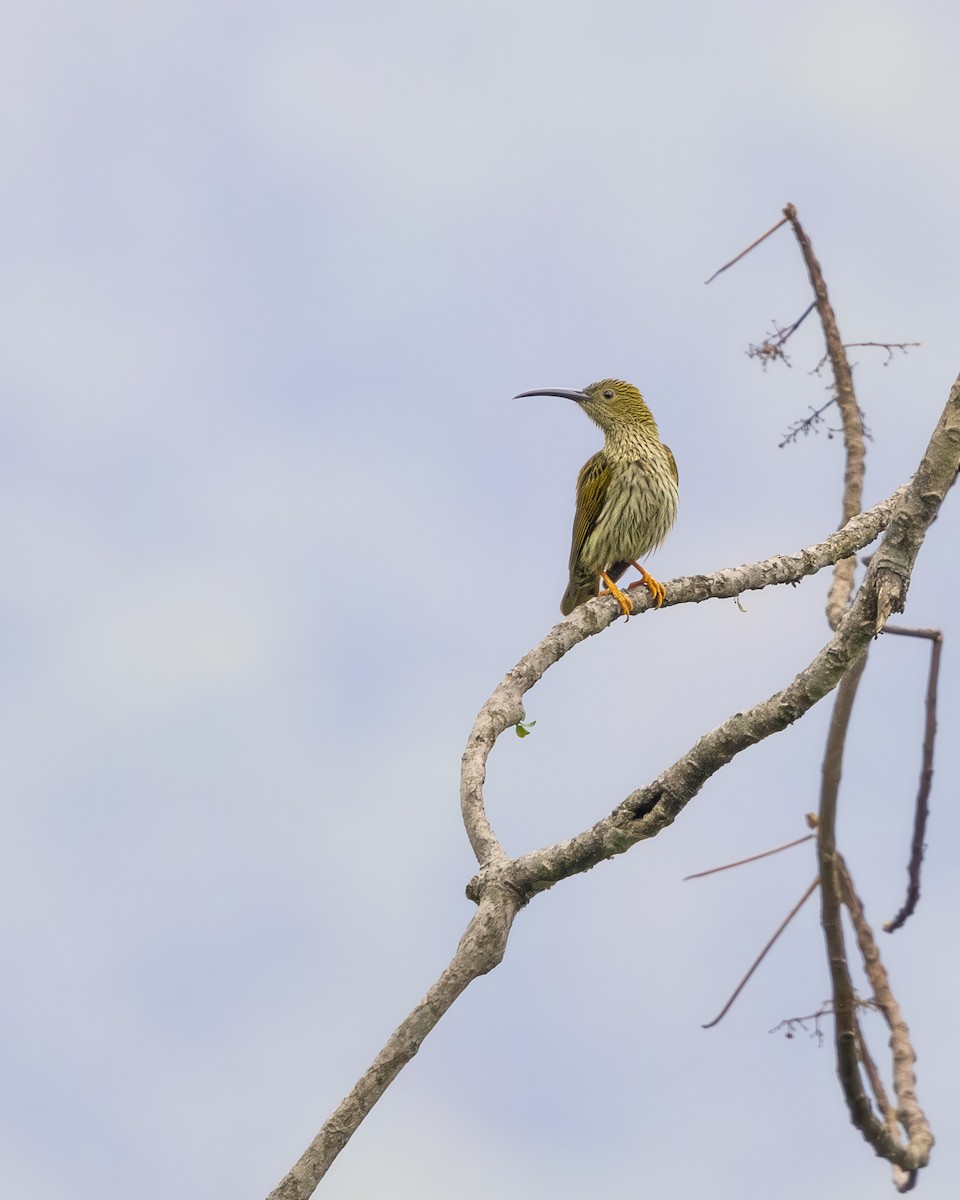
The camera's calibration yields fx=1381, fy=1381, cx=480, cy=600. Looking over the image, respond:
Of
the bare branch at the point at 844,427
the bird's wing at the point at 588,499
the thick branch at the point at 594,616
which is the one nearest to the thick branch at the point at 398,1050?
the thick branch at the point at 594,616

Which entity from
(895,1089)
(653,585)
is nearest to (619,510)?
(653,585)

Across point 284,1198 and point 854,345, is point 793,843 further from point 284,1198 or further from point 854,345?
point 284,1198

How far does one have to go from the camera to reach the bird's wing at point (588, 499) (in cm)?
737

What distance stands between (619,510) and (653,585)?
2.93 feet

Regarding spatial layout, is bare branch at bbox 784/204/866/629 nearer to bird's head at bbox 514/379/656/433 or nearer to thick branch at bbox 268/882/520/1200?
bird's head at bbox 514/379/656/433

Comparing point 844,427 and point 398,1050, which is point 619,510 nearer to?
point 844,427

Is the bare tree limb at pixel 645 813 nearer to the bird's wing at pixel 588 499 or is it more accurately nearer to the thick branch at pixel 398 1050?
the thick branch at pixel 398 1050

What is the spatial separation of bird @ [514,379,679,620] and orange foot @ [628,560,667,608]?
130 mm

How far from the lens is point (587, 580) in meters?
7.43

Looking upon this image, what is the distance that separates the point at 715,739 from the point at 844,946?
2822 mm

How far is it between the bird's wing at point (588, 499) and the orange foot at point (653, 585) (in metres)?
0.37

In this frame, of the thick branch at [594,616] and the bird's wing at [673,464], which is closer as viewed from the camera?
the thick branch at [594,616]

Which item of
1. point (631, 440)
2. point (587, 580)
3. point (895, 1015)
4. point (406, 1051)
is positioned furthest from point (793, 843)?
point (406, 1051)

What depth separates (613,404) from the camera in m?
8.14
